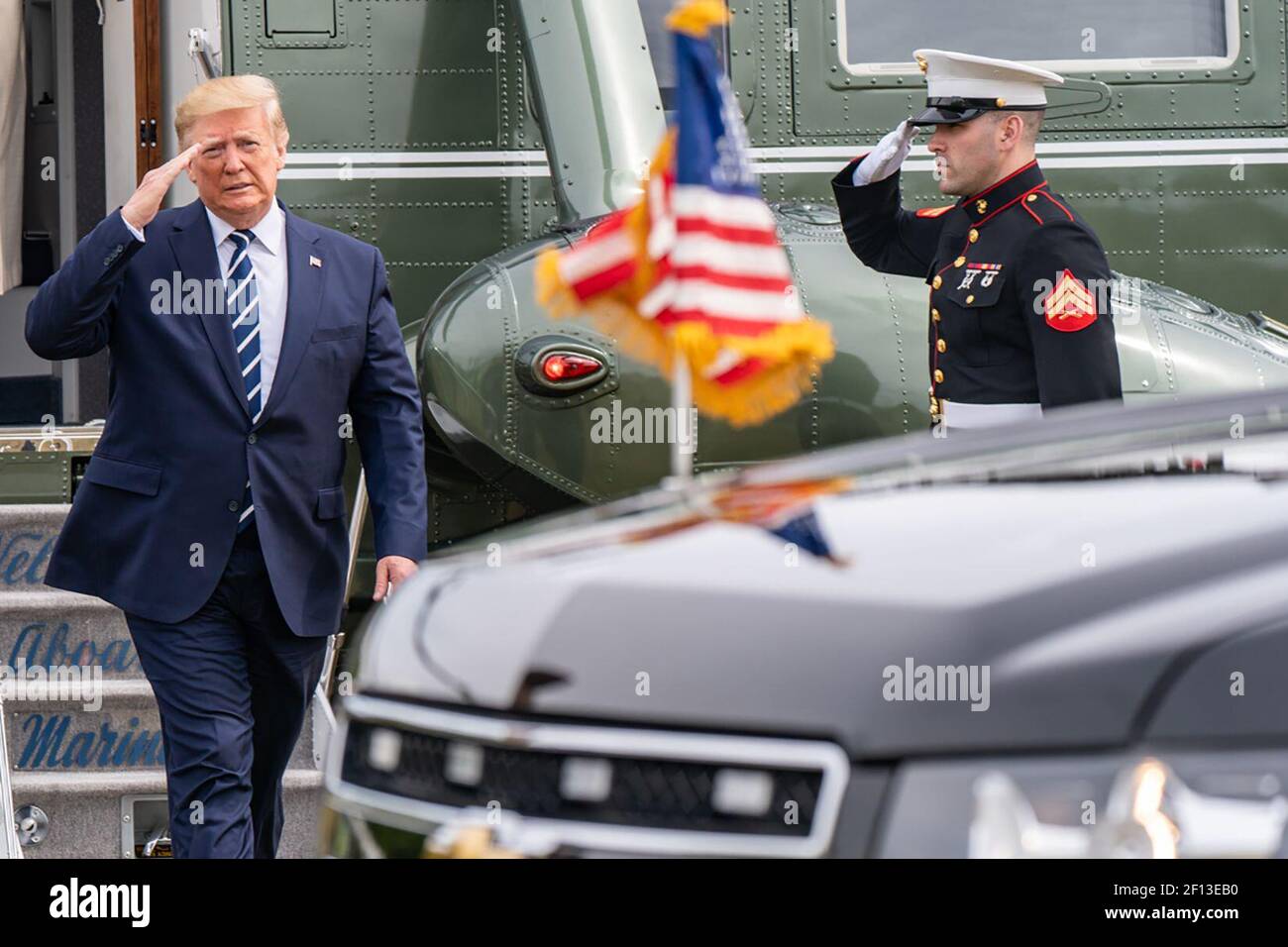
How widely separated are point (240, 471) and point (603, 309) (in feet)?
3.39

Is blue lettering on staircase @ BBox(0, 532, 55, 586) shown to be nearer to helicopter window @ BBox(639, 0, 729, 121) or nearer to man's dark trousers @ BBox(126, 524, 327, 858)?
man's dark trousers @ BBox(126, 524, 327, 858)

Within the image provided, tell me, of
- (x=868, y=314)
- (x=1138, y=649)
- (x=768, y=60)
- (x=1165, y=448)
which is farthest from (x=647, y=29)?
(x=1138, y=649)

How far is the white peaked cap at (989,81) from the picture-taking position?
13.1 ft

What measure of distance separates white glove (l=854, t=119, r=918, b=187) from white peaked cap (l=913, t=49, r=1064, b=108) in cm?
14

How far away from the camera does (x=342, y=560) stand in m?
3.72

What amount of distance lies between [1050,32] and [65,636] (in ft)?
12.6

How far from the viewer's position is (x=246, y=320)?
361cm

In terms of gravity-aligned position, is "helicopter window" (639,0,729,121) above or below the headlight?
above

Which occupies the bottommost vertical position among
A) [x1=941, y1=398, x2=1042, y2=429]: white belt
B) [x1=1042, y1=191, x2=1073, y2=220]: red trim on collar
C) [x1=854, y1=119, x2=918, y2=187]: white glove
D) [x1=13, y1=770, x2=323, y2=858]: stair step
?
[x1=13, y1=770, x2=323, y2=858]: stair step

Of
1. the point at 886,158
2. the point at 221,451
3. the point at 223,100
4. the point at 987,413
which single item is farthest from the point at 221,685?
the point at 886,158

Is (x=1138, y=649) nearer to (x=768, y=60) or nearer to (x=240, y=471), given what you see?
(x=240, y=471)

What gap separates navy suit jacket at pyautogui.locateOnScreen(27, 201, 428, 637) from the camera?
3.51m

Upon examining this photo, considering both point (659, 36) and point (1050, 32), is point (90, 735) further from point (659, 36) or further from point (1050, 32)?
point (1050, 32)

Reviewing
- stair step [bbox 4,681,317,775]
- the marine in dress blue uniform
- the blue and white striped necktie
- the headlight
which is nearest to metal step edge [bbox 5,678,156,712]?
stair step [bbox 4,681,317,775]
